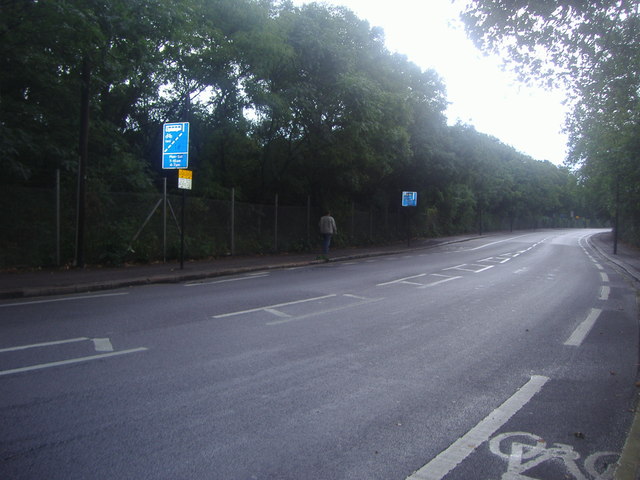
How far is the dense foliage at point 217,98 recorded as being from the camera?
12562mm

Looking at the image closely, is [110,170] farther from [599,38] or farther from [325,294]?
[599,38]

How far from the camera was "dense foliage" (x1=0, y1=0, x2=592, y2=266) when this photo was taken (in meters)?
12.6

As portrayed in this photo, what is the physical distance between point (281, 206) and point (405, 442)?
1907 centimetres

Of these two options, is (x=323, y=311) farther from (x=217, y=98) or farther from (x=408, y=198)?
(x=408, y=198)

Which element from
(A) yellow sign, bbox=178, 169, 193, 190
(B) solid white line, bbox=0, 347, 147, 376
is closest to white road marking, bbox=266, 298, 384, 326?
(B) solid white line, bbox=0, 347, 147, 376

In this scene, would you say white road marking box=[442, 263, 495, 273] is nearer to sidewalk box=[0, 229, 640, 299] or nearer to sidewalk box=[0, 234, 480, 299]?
sidewalk box=[0, 229, 640, 299]

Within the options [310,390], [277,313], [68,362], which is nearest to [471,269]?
[277,313]

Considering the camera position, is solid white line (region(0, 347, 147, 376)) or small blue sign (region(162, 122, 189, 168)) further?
small blue sign (region(162, 122, 189, 168))

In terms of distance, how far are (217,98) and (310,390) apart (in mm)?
16541

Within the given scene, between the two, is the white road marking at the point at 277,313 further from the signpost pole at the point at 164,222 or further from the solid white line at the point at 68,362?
the signpost pole at the point at 164,222

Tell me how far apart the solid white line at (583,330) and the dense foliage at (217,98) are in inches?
449

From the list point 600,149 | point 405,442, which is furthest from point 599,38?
point 600,149

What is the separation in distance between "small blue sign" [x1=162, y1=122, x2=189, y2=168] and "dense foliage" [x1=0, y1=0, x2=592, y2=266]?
1.68 m

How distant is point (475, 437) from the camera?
12.9ft
